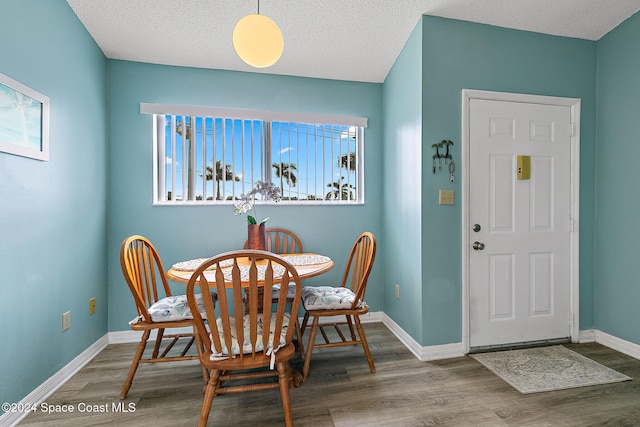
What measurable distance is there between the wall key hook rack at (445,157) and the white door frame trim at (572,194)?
0.09 meters

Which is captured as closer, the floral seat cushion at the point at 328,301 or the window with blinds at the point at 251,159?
the floral seat cushion at the point at 328,301

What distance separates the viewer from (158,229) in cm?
253

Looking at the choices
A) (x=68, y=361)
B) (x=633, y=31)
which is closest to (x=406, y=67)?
(x=633, y=31)

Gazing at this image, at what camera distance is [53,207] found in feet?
5.85

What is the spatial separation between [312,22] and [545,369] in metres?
2.97

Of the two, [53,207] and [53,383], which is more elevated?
[53,207]

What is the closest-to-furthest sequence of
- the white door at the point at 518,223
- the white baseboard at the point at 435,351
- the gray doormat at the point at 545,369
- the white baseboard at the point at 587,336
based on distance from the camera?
the gray doormat at the point at 545,369, the white baseboard at the point at 435,351, the white door at the point at 518,223, the white baseboard at the point at 587,336

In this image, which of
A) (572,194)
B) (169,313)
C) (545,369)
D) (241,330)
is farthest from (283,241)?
(572,194)

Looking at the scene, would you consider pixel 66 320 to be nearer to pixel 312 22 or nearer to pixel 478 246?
pixel 312 22

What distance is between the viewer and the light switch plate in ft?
7.04

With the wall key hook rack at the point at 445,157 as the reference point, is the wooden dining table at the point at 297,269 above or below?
below

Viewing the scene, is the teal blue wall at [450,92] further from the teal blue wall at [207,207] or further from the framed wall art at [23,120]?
the framed wall art at [23,120]

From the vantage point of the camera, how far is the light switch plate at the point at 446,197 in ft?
7.04

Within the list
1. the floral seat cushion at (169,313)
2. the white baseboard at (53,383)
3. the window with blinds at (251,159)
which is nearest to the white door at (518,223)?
the window with blinds at (251,159)
